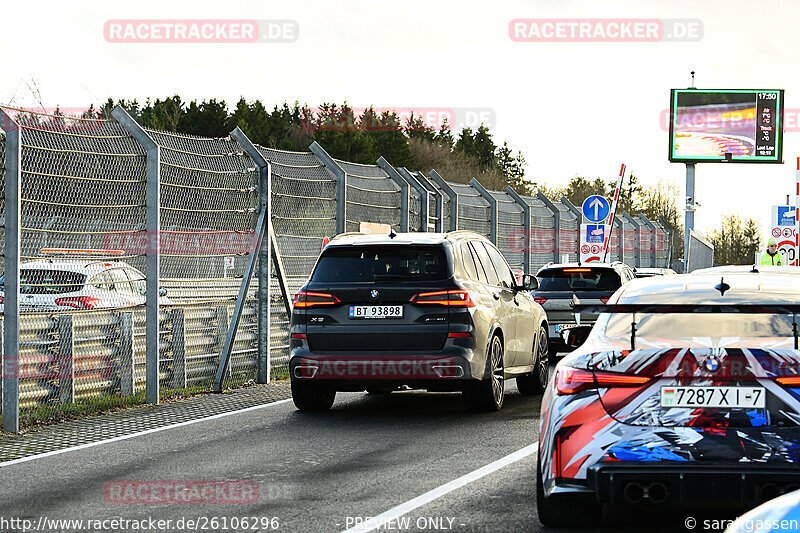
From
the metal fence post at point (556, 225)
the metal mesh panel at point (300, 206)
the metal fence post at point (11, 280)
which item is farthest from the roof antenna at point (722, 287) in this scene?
the metal fence post at point (556, 225)

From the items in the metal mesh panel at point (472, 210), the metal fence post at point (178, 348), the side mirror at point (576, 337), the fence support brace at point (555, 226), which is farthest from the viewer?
the fence support brace at point (555, 226)

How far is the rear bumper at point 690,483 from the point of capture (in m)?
5.51

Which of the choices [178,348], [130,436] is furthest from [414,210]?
[130,436]

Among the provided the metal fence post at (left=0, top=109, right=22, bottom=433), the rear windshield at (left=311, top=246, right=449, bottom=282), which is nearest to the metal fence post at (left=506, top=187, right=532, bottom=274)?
the rear windshield at (left=311, top=246, right=449, bottom=282)

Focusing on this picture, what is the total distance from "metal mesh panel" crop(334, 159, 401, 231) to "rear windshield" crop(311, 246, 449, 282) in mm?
6067

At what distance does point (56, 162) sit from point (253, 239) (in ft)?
12.8

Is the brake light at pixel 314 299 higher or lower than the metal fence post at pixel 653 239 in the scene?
lower

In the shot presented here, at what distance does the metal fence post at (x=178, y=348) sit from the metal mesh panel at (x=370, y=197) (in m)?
4.56

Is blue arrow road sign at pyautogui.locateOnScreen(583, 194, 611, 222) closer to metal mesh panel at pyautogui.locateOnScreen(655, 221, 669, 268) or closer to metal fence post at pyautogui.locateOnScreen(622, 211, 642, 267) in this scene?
metal fence post at pyautogui.locateOnScreen(622, 211, 642, 267)

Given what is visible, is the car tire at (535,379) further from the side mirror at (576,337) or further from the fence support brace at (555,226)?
the fence support brace at (555,226)

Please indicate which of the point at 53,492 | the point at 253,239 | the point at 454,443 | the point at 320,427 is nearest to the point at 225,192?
the point at 253,239

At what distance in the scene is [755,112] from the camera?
48.6 metres

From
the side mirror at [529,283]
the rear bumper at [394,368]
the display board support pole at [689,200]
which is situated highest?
the display board support pole at [689,200]

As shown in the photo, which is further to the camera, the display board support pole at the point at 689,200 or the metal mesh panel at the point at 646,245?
the display board support pole at the point at 689,200
